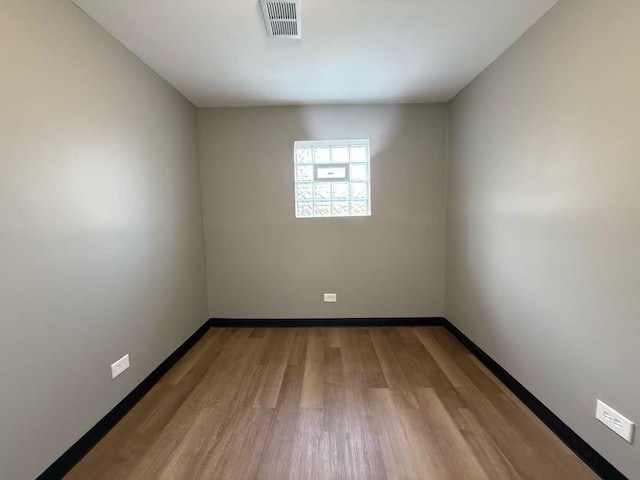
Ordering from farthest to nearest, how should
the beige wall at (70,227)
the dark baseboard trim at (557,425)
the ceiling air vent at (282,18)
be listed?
1. the ceiling air vent at (282,18)
2. the dark baseboard trim at (557,425)
3. the beige wall at (70,227)

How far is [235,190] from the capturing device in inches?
133

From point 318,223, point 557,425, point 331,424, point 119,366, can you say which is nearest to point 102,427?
point 119,366

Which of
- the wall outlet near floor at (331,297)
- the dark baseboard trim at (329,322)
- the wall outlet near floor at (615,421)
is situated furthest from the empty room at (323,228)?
the wall outlet near floor at (331,297)

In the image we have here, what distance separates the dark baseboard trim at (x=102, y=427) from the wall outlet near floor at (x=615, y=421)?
8.75 ft

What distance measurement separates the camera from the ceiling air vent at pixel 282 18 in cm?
167

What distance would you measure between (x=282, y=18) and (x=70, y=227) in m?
1.69

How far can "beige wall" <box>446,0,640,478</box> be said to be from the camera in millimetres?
1329

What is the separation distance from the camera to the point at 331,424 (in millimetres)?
1854

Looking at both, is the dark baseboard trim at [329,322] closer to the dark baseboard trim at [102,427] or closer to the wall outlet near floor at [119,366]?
the dark baseboard trim at [102,427]

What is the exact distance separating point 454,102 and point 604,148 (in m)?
1.98

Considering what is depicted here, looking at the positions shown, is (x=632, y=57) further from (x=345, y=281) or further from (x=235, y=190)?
(x=235, y=190)

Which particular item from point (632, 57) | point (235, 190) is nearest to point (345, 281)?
point (235, 190)

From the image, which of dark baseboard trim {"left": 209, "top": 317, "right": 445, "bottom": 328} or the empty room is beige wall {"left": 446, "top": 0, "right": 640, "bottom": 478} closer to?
the empty room

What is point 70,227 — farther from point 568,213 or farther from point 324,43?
point 568,213
